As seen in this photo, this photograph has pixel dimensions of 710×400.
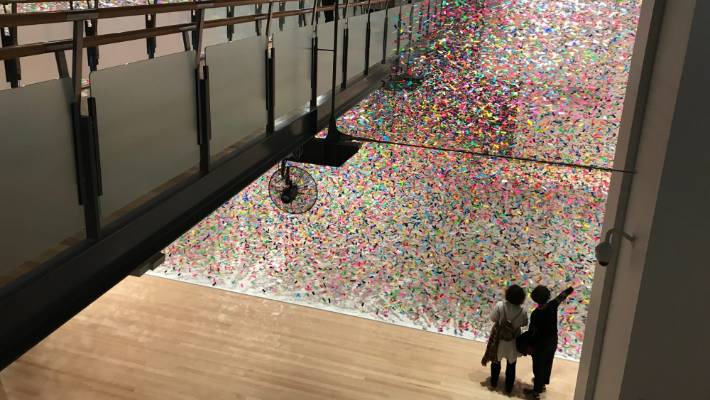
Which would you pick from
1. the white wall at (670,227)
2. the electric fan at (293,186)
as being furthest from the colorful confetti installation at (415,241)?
the white wall at (670,227)

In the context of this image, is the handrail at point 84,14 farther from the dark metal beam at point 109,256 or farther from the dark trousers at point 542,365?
the dark trousers at point 542,365

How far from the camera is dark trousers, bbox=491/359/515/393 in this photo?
15.9ft

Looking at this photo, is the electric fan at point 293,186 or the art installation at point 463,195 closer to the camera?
the art installation at point 463,195

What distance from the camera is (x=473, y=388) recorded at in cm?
492

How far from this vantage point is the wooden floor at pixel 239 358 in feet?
15.6

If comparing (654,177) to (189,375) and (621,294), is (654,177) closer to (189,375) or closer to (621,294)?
(621,294)

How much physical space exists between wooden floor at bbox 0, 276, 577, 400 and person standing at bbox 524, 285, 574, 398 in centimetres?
35

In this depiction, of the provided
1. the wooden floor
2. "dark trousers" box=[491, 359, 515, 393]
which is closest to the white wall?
"dark trousers" box=[491, 359, 515, 393]

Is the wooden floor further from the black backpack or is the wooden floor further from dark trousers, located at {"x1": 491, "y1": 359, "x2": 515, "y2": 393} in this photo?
the black backpack

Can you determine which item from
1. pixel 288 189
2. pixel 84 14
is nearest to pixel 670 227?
pixel 84 14

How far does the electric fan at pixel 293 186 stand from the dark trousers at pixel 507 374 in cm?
224

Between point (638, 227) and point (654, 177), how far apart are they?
34cm

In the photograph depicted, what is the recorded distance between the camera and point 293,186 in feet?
19.1

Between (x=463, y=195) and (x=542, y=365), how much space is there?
2132 mm
